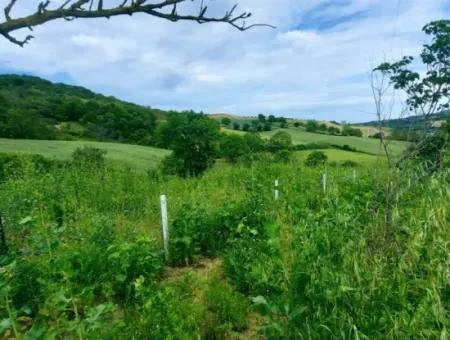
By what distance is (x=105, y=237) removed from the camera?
16.3 ft

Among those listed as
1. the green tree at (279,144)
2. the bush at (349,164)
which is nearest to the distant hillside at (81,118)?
the green tree at (279,144)

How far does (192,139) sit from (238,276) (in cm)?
3859

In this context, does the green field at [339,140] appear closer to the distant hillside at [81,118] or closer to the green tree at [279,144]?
the green tree at [279,144]

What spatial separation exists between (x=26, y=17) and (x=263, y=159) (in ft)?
42.2

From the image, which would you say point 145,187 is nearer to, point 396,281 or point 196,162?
point 396,281

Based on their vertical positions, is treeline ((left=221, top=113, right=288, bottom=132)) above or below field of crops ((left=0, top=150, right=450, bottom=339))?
above

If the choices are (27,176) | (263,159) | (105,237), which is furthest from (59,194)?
(263,159)

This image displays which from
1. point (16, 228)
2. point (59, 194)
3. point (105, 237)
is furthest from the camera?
point (59, 194)

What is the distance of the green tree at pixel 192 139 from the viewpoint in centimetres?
4223

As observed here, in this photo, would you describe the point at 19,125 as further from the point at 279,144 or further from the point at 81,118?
the point at 279,144

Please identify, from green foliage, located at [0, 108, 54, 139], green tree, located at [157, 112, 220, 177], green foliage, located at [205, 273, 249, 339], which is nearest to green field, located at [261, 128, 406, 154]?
green tree, located at [157, 112, 220, 177]

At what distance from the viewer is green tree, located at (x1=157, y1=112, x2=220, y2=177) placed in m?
42.2

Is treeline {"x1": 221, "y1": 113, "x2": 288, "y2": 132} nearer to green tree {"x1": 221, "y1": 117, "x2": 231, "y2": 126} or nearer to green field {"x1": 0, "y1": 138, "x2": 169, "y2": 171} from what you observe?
green tree {"x1": 221, "y1": 117, "x2": 231, "y2": 126}

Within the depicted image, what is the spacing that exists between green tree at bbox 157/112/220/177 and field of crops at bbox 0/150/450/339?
33214 mm
